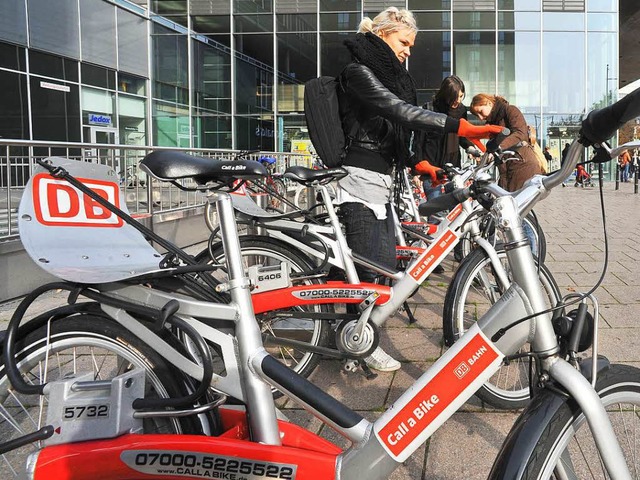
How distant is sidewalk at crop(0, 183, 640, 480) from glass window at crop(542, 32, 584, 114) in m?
13.8

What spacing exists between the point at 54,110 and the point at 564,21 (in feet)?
53.6

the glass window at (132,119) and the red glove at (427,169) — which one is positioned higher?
the glass window at (132,119)

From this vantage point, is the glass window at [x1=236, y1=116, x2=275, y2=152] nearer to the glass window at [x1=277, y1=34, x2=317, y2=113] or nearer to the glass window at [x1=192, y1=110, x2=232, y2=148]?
the glass window at [x1=192, y1=110, x2=232, y2=148]

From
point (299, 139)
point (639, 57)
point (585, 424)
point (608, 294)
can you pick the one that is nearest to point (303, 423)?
point (585, 424)

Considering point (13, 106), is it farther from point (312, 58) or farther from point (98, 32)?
point (312, 58)

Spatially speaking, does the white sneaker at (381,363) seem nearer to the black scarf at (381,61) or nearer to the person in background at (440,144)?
the person in background at (440,144)

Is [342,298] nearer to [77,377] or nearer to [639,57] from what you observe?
[77,377]

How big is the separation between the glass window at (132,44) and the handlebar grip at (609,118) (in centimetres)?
1936

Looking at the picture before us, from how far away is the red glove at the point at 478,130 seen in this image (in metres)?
2.32

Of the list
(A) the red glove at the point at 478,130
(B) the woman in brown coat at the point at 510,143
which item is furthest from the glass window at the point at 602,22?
(A) the red glove at the point at 478,130

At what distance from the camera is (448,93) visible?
5.39 m

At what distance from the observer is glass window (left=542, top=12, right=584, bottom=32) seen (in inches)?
816

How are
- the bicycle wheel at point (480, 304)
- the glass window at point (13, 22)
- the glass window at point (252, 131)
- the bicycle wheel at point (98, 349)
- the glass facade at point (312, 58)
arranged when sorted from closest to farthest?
the bicycle wheel at point (98, 349) < the bicycle wheel at point (480, 304) < the glass window at point (13, 22) < the glass facade at point (312, 58) < the glass window at point (252, 131)

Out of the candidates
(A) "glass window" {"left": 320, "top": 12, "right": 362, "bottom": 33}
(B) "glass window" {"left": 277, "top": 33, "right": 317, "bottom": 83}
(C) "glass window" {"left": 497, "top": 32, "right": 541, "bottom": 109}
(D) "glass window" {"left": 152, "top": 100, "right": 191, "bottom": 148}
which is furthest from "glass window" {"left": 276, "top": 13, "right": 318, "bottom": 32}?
(C) "glass window" {"left": 497, "top": 32, "right": 541, "bottom": 109}
